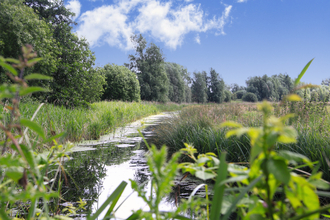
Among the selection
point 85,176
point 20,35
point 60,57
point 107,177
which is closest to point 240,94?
point 60,57

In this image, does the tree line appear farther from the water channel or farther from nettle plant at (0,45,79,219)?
the water channel

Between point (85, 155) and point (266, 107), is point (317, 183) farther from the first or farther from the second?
point (85, 155)

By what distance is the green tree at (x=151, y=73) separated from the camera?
2306cm

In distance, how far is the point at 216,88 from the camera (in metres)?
38.2

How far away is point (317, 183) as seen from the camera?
0.32m

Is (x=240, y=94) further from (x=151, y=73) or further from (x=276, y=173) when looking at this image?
(x=276, y=173)

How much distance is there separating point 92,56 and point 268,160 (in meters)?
8.89

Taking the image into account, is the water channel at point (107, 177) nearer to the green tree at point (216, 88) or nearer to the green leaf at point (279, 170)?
the green leaf at point (279, 170)

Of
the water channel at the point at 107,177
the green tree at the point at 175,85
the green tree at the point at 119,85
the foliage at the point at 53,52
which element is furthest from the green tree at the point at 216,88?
the water channel at the point at 107,177

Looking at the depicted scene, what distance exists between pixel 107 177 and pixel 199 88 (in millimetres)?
35454

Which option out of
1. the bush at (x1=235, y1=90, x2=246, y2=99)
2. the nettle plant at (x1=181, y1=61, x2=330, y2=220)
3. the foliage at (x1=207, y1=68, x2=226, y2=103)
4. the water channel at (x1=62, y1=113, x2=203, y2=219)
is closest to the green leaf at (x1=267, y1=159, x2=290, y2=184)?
the nettle plant at (x1=181, y1=61, x2=330, y2=220)

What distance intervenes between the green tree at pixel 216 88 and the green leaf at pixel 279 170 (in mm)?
38717

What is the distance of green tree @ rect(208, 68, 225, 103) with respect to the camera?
124ft

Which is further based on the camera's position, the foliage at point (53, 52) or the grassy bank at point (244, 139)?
the foliage at point (53, 52)
